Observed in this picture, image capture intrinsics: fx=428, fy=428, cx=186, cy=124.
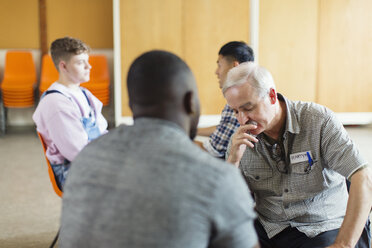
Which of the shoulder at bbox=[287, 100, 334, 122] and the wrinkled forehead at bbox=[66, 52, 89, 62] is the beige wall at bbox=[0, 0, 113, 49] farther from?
the shoulder at bbox=[287, 100, 334, 122]

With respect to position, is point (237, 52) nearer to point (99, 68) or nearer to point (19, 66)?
point (99, 68)

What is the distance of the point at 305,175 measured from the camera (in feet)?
5.52

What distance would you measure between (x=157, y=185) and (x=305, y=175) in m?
1.01

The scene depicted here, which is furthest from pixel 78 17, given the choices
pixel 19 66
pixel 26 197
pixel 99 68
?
pixel 26 197

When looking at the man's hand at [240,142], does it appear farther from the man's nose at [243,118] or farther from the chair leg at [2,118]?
the chair leg at [2,118]

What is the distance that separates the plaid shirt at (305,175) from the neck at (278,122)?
1.4 inches

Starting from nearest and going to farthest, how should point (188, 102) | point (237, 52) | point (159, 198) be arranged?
point (159, 198), point (188, 102), point (237, 52)

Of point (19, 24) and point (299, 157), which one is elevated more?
point (19, 24)

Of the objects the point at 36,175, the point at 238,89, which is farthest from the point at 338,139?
the point at 36,175

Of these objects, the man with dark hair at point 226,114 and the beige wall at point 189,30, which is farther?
the beige wall at point 189,30

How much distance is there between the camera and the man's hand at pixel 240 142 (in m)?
1.66

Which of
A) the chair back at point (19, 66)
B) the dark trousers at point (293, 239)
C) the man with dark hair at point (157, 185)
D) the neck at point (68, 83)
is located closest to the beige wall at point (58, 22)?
the chair back at point (19, 66)

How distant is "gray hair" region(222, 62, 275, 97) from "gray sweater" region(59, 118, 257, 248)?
82 cm

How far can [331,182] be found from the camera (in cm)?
172
